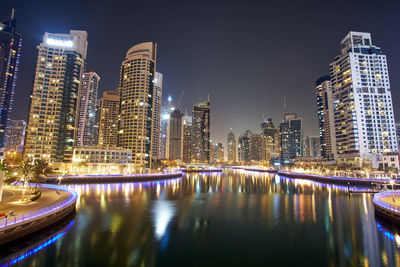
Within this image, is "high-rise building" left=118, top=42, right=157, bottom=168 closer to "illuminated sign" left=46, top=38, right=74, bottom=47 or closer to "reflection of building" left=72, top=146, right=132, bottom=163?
"reflection of building" left=72, top=146, right=132, bottom=163

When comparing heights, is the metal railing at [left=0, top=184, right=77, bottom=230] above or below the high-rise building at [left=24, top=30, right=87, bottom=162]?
below

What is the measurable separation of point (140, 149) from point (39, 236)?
14754cm

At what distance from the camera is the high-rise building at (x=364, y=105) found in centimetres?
15100

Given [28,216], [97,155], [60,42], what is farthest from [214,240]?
[60,42]

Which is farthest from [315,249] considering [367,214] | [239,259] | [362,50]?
[362,50]

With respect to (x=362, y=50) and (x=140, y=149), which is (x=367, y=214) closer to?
(x=140, y=149)

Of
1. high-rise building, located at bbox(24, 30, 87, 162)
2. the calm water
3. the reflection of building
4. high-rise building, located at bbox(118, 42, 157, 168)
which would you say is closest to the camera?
the calm water

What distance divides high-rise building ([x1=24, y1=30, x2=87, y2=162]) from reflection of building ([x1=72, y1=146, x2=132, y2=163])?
19.8 metres

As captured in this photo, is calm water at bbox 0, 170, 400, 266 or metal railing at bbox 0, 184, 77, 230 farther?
metal railing at bbox 0, 184, 77, 230

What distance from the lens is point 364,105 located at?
15600 cm

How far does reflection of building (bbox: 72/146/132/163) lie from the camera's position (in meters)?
137

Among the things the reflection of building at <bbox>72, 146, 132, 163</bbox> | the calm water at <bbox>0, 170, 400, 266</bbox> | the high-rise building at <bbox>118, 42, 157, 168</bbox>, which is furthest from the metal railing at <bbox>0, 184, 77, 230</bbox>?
the high-rise building at <bbox>118, 42, 157, 168</bbox>

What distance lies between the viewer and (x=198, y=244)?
29.2 meters

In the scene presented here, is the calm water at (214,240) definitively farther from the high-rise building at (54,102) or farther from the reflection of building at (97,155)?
the high-rise building at (54,102)
